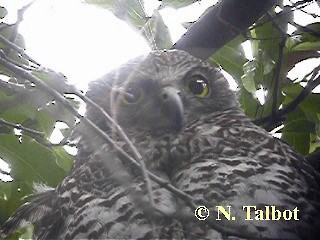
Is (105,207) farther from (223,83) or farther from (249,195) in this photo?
(223,83)

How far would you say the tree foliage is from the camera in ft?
9.81

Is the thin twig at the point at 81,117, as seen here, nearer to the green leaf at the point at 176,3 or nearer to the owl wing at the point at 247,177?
the owl wing at the point at 247,177

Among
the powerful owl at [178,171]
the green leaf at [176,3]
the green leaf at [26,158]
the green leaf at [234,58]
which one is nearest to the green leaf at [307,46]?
the green leaf at [234,58]

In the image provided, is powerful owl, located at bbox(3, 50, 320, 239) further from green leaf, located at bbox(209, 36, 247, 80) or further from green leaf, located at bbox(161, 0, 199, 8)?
green leaf, located at bbox(161, 0, 199, 8)

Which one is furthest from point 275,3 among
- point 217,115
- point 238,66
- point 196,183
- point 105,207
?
point 105,207

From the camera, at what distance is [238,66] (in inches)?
130

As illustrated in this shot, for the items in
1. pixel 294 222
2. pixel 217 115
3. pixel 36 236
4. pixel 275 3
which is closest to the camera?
pixel 294 222

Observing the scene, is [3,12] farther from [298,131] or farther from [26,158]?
[298,131]

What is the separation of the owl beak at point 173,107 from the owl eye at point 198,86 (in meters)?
0.23

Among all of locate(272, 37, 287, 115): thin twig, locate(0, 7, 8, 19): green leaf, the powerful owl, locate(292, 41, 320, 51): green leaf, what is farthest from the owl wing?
locate(0, 7, 8, 19): green leaf

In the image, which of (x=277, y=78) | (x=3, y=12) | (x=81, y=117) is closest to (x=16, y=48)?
(x=81, y=117)

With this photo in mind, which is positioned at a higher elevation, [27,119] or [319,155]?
[27,119]

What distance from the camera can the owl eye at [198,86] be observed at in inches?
132

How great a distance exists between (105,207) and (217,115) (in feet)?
2.67
